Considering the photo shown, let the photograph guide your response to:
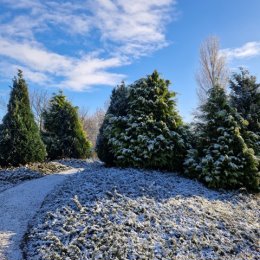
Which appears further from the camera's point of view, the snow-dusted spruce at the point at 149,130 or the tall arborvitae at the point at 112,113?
the tall arborvitae at the point at 112,113

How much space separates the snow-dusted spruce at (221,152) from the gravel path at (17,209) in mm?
3856

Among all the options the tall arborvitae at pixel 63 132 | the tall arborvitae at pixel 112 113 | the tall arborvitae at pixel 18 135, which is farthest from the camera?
the tall arborvitae at pixel 63 132

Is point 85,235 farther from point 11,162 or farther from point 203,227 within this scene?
point 11,162

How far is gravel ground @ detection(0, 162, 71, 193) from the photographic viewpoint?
29.3ft

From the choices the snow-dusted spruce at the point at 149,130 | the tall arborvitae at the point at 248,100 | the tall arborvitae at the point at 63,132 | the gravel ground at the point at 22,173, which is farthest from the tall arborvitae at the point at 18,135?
the tall arborvitae at the point at 248,100

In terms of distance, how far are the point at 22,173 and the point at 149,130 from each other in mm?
4142

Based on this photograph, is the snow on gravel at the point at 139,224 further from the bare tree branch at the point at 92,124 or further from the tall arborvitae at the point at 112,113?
the bare tree branch at the point at 92,124

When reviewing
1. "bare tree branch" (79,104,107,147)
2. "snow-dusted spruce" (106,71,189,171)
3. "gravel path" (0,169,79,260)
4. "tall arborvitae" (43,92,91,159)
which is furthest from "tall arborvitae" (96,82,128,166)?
"bare tree branch" (79,104,107,147)

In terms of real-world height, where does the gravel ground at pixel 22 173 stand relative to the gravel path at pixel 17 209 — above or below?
above

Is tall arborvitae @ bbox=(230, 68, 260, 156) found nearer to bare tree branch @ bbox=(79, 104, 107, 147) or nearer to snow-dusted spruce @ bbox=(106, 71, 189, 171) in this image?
snow-dusted spruce @ bbox=(106, 71, 189, 171)

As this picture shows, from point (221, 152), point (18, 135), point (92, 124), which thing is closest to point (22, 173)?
point (18, 135)

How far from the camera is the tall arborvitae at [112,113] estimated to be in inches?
390

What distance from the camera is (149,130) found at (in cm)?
893

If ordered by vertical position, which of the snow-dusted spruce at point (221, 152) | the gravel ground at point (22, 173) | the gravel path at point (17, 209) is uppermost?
the snow-dusted spruce at point (221, 152)
